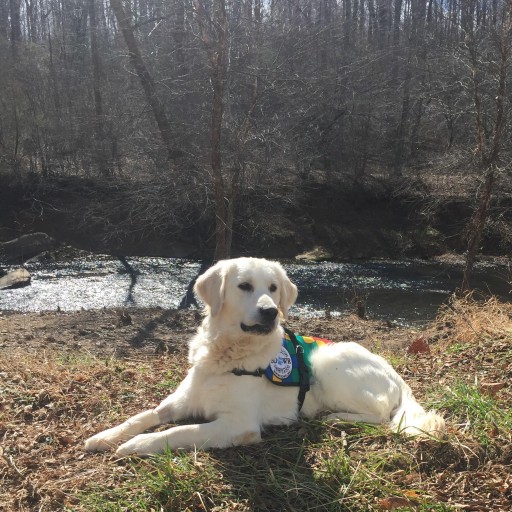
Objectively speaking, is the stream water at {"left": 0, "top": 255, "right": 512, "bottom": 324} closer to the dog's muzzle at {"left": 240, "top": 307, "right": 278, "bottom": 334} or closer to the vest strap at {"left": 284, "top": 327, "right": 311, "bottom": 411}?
the vest strap at {"left": 284, "top": 327, "right": 311, "bottom": 411}

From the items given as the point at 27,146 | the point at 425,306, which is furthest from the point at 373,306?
the point at 27,146

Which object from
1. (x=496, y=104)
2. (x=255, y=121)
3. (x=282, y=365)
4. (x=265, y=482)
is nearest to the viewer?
(x=265, y=482)

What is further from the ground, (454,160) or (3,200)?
(454,160)

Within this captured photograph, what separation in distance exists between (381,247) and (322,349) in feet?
55.7

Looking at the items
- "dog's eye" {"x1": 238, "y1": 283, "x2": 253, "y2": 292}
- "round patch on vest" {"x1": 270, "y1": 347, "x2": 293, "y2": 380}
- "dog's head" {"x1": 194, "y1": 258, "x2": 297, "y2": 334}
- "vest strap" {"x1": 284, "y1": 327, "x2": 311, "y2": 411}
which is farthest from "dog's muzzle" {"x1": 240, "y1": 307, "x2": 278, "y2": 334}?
"vest strap" {"x1": 284, "y1": 327, "x2": 311, "y2": 411}

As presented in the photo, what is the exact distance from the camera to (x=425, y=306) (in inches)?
514

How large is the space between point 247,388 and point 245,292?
0.63 m

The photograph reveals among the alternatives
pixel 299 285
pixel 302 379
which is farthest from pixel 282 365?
pixel 299 285

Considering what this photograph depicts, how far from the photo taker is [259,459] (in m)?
3.31

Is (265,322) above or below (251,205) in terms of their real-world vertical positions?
above

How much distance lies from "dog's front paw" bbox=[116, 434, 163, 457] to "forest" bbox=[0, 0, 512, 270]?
8971mm

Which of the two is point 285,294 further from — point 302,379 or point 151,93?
point 151,93

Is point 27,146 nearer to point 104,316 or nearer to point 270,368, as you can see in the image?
point 104,316

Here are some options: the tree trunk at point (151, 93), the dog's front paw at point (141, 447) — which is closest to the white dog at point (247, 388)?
the dog's front paw at point (141, 447)
